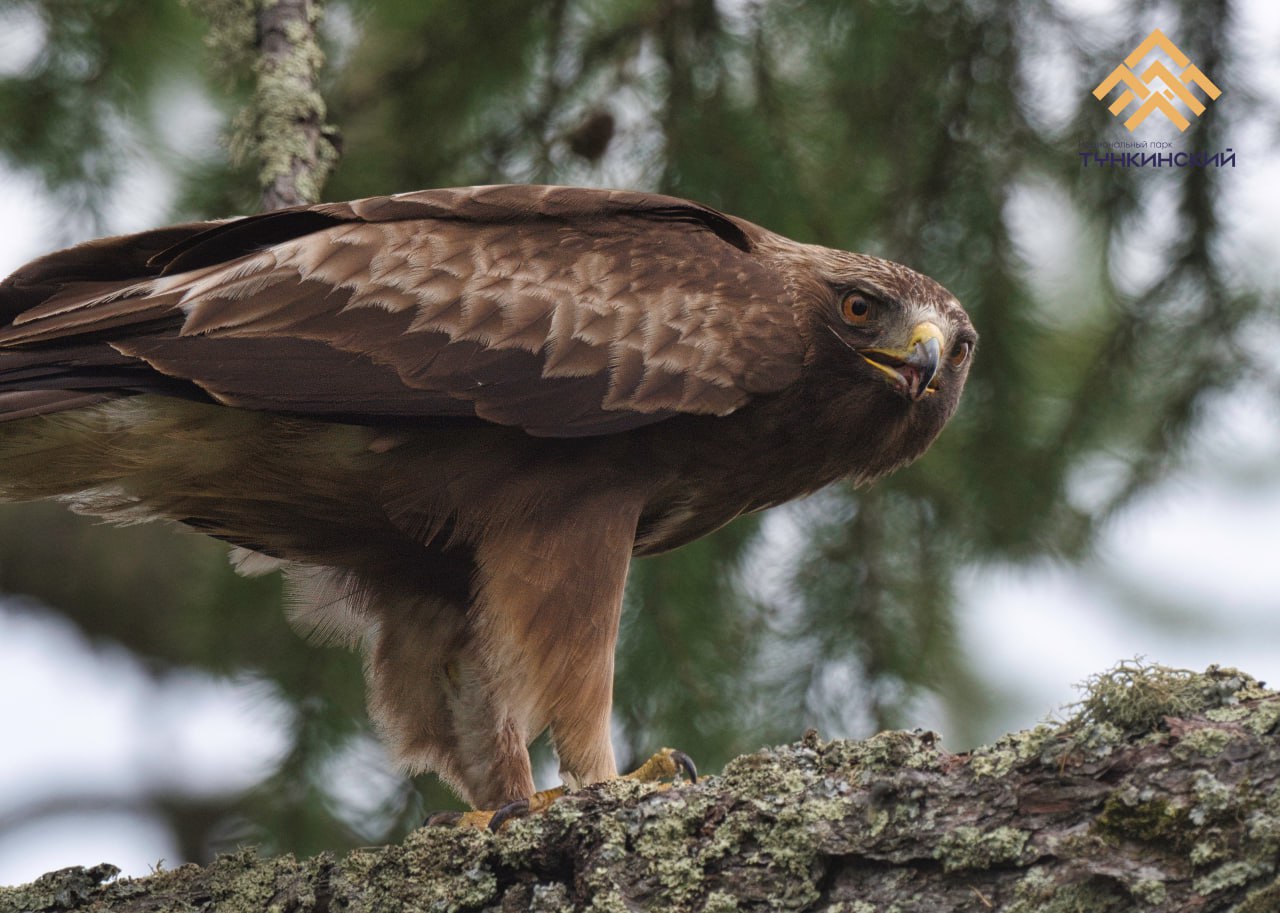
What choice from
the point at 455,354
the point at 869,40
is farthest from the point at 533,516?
the point at 869,40

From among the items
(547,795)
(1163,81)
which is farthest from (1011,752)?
(1163,81)

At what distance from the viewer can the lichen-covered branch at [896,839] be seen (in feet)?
7.82

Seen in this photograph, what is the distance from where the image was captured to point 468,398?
4.11m

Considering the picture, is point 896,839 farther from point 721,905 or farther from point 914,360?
point 914,360

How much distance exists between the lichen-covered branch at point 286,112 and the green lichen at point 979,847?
305 centimetres

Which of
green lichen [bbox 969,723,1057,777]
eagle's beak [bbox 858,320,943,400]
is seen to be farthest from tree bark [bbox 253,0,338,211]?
green lichen [bbox 969,723,1057,777]

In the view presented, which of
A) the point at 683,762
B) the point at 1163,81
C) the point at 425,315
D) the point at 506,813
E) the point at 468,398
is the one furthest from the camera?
the point at 1163,81

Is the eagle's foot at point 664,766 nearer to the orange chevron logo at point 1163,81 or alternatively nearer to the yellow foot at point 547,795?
the yellow foot at point 547,795

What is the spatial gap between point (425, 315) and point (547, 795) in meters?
1.46

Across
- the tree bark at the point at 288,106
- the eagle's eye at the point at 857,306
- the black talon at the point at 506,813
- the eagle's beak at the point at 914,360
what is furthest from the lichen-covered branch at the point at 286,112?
the black talon at the point at 506,813

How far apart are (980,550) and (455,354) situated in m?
2.40

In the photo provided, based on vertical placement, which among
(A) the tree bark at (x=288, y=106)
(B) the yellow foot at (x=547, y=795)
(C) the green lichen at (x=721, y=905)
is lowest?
(C) the green lichen at (x=721, y=905)

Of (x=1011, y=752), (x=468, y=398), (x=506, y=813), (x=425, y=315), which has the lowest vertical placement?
(x=1011, y=752)

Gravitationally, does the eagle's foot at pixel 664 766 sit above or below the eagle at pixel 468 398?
below
